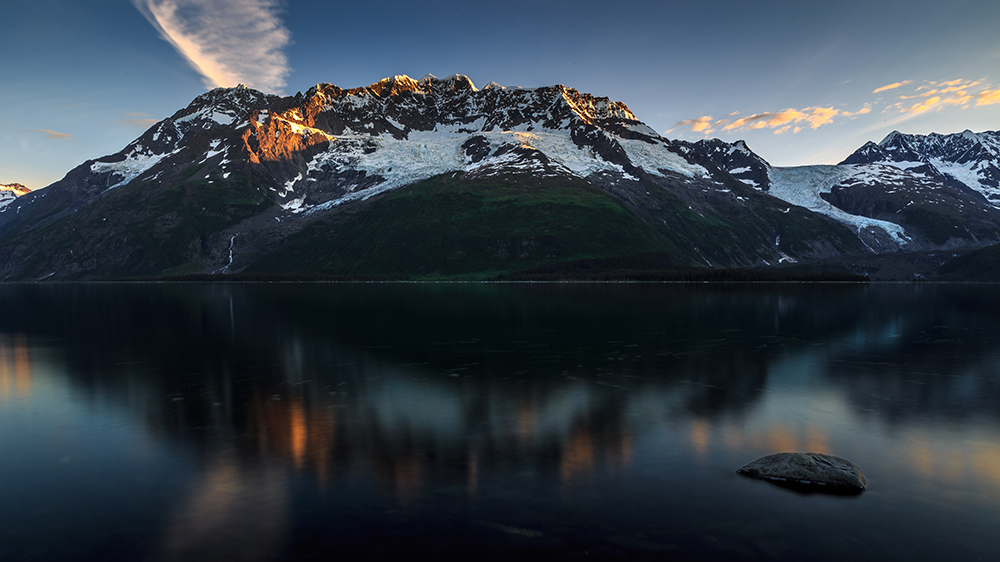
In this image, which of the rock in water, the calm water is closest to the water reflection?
the calm water

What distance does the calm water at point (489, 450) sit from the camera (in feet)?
65.2

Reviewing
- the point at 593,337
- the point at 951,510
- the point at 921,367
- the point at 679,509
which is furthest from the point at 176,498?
the point at 921,367

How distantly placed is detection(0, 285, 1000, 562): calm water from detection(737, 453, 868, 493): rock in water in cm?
94

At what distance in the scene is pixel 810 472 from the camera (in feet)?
82.4

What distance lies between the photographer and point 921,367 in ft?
182

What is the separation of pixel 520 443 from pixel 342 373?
2610 cm

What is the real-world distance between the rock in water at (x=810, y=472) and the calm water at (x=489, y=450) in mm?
937

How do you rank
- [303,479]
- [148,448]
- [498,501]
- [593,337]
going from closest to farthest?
[498,501], [303,479], [148,448], [593,337]

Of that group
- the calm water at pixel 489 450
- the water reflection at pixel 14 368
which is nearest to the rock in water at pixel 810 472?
the calm water at pixel 489 450

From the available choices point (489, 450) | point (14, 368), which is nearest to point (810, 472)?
point (489, 450)

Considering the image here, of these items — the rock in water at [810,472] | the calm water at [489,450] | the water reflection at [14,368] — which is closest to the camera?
the calm water at [489,450]

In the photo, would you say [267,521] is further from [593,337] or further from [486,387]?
[593,337]

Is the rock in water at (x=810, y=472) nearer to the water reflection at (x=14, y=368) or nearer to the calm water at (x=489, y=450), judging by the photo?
the calm water at (x=489, y=450)

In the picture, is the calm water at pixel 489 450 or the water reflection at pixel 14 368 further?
the water reflection at pixel 14 368
